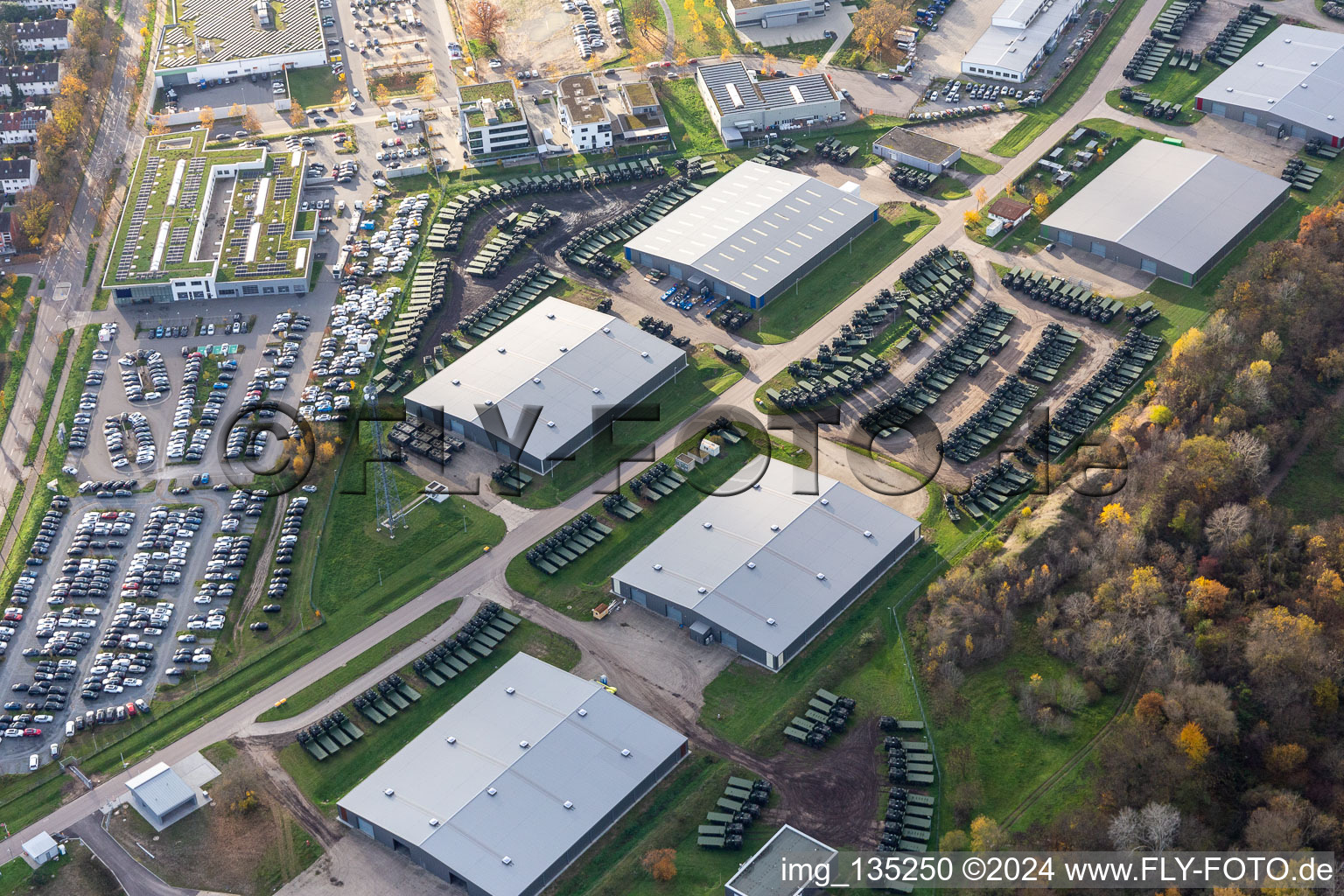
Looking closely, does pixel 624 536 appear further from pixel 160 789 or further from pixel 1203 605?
pixel 1203 605

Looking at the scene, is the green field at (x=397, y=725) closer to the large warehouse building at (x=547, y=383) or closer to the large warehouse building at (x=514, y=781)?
the large warehouse building at (x=514, y=781)

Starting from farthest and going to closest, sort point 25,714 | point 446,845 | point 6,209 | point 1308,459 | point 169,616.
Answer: point 6,209 → point 1308,459 → point 169,616 → point 25,714 → point 446,845

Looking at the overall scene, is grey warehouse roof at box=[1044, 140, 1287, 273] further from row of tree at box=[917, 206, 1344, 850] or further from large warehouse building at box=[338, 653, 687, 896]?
large warehouse building at box=[338, 653, 687, 896]

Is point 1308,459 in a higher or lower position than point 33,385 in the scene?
lower

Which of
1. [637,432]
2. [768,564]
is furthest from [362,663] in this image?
[637,432]

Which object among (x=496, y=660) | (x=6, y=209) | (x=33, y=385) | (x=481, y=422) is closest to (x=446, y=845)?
(x=496, y=660)

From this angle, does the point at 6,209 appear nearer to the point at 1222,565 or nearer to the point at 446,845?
the point at 446,845

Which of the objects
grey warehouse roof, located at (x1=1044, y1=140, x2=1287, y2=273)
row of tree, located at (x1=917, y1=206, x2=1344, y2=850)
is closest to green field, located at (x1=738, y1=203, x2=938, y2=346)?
grey warehouse roof, located at (x1=1044, y1=140, x2=1287, y2=273)

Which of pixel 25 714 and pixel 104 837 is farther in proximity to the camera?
pixel 25 714
